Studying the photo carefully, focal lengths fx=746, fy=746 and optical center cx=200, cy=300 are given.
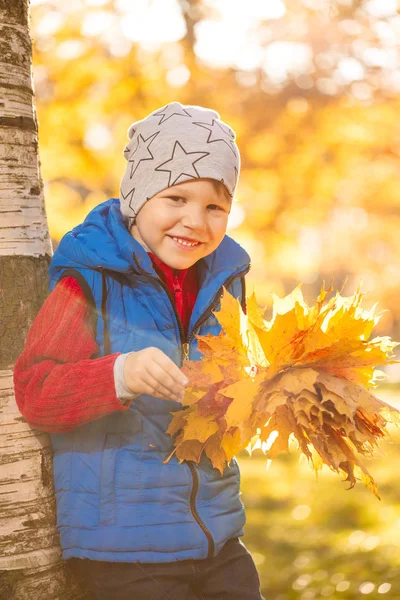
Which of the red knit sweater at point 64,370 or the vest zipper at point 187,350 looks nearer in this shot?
the red knit sweater at point 64,370

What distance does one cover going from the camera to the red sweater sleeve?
2010 mm

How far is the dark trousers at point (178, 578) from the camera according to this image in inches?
84.0

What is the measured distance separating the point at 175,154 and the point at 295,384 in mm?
849

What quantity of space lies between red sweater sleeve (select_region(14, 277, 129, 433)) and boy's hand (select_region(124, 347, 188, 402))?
9 centimetres

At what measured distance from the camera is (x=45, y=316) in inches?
84.5

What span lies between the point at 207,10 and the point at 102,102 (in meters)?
1.49

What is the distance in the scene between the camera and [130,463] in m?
2.13

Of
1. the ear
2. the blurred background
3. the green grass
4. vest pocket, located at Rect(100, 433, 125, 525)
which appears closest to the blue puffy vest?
vest pocket, located at Rect(100, 433, 125, 525)

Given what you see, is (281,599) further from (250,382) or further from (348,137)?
(348,137)

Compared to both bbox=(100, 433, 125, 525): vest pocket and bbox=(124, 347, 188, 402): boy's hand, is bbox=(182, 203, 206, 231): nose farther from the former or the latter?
bbox=(100, 433, 125, 525): vest pocket

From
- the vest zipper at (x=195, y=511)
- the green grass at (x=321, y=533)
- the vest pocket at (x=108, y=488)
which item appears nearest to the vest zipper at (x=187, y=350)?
the vest zipper at (x=195, y=511)


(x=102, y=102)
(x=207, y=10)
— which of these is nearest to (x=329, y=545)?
(x=102, y=102)

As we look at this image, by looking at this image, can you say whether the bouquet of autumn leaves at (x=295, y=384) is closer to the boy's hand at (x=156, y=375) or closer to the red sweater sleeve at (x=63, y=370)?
Answer: the boy's hand at (x=156, y=375)

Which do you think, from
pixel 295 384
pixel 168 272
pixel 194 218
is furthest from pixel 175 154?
pixel 295 384
